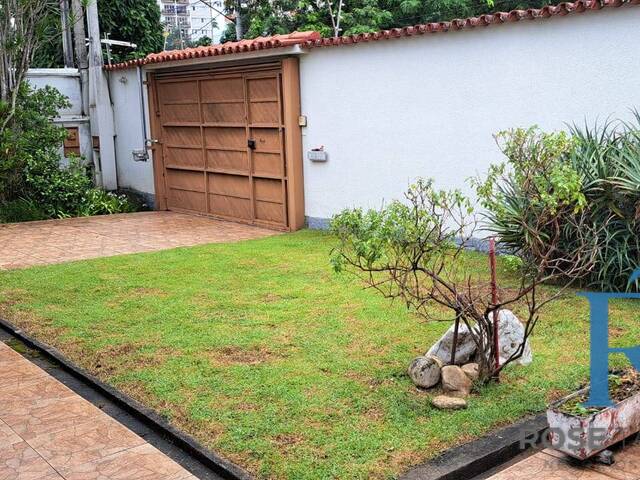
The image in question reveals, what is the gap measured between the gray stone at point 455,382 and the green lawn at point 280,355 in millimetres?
96

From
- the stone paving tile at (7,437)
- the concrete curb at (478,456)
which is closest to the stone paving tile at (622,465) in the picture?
the concrete curb at (478,456)

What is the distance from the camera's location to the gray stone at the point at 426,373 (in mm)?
4633

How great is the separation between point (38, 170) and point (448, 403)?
1084 centimetres

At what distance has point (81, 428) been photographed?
14.3ft

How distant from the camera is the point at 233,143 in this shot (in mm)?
12414

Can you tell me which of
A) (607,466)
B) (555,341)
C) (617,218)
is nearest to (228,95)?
(617,218)

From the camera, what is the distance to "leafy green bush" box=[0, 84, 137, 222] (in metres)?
12.9

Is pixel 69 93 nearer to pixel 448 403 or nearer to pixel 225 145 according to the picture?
pixel 225 145

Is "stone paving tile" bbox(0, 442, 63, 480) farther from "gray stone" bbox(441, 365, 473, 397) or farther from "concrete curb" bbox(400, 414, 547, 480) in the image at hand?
"gray stone" bbox(441, 365, 473, 397)

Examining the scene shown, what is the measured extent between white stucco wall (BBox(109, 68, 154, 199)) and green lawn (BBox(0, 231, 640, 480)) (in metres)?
6.37

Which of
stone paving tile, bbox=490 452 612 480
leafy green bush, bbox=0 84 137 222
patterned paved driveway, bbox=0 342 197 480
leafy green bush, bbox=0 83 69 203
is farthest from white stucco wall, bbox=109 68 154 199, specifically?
stone paving tile, bbox=490 452 612 480

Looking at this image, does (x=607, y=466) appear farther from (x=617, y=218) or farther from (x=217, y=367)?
(x=617, y=218)

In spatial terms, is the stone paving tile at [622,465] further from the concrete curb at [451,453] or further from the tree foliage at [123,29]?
the tree foliage at [123,29]

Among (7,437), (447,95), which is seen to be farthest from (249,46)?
(7,437)
